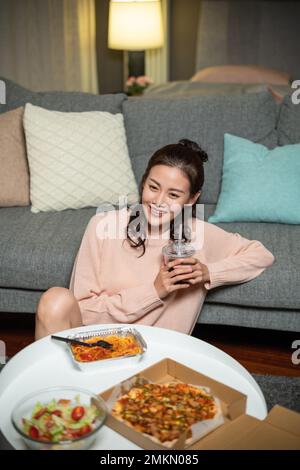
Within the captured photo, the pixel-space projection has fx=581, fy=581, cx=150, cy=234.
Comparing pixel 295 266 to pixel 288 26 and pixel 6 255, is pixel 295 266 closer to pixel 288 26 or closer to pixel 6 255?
pixel 6 255

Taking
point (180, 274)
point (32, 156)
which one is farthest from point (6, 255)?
point (180, 274)

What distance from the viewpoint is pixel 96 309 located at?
5.89ft

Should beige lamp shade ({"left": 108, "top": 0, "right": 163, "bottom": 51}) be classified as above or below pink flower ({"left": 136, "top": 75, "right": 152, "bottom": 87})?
above

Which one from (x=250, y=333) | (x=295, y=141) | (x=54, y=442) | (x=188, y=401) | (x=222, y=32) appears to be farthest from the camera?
(x=222, y=32)

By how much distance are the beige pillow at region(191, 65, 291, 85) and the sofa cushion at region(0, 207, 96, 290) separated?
2.50 m

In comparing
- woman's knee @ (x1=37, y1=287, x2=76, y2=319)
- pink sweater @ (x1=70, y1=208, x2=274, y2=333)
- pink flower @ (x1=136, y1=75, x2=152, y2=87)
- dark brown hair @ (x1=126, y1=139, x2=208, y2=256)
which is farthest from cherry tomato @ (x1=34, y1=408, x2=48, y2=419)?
pink flower @ (x1=136, y1=75, x2=152, y2=87)

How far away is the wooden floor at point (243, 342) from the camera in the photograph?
2.22 meters

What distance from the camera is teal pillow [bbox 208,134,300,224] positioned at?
7.86 feet

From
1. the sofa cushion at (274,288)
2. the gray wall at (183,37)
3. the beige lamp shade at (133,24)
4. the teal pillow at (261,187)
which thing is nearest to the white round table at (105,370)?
the sofa cushion at (274,288)

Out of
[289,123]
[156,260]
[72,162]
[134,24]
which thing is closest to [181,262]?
[156,260]

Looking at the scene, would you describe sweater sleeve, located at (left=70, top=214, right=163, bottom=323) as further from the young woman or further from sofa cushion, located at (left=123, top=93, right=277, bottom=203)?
sofa cushion, located at (left=123, top=93, right=277, bottom=203)

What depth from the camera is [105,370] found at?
1.42 metres

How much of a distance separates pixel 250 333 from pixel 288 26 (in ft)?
9.90

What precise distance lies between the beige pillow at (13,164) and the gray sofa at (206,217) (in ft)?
0.22
